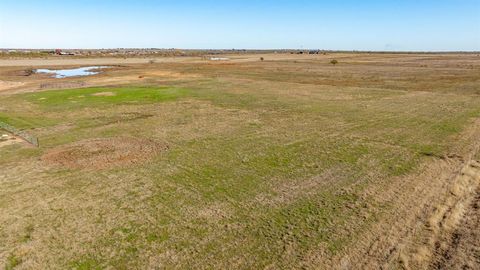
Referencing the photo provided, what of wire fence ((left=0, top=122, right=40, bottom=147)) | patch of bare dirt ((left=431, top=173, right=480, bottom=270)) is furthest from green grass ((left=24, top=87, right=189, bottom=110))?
patch of bare dirt ((left=431, top=173, right=480, bottom=270))

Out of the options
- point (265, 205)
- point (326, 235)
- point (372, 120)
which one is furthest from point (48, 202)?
point (372, 120)

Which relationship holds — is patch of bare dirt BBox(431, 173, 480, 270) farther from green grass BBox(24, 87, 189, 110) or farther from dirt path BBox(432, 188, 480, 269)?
green grass BBox(24, 87, 189, 110)

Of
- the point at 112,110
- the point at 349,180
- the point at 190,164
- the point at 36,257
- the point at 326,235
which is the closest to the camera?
the point at 36,257

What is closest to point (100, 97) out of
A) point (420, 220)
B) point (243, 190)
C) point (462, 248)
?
point (243, 190)

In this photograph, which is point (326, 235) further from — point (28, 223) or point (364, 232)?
point (28, 223)

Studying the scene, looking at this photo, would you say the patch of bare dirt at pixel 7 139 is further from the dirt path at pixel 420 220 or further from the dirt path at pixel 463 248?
the dirt path at pixel 463 248

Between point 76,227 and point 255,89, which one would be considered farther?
point 255,89

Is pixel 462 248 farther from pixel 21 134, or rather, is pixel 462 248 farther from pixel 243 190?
pixel 21 134
